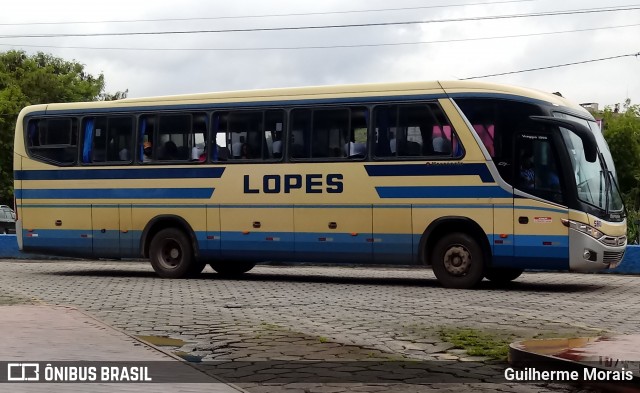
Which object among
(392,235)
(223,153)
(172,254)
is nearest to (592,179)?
A: (392,235)

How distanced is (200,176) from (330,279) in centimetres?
321

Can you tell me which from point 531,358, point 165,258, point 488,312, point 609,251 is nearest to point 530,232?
point 609,251

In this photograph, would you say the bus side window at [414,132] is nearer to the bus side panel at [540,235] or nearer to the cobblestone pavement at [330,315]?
the bus side panel at [540,235]

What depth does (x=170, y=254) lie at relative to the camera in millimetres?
21531

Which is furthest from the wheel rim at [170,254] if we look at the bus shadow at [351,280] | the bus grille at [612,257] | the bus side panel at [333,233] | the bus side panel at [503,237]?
the bus grille at [612,257]

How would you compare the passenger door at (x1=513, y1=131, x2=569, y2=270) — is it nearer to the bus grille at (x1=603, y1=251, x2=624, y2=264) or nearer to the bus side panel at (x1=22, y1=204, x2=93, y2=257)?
the bus grille at (x1=603, y1=251, x2=624, y2=264)

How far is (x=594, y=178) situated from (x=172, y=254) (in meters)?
8.30

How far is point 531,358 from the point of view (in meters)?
8.70

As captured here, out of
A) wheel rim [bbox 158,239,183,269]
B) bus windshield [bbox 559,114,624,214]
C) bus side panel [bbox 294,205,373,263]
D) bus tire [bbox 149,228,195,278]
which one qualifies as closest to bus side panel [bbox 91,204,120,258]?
bus tire [bbox 149,228,195,278]

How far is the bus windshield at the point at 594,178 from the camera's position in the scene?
17812 millimetres

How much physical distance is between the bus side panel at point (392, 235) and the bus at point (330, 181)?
25mm

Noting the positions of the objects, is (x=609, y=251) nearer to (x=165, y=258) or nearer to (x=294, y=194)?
(x=294, y=194)

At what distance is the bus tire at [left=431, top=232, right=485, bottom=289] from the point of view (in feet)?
59.9

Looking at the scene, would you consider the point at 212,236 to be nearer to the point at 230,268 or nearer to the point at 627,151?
the point at 230,268
